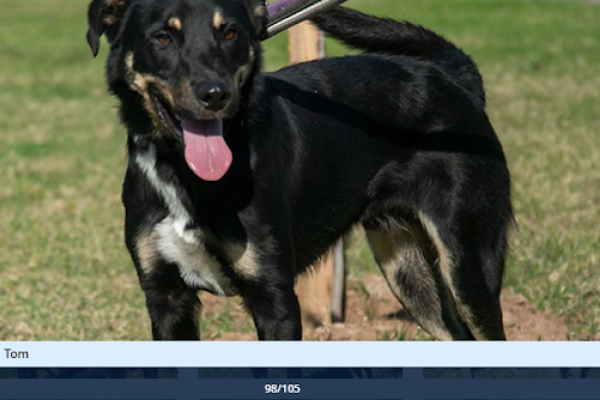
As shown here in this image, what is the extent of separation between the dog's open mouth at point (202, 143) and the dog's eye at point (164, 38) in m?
0.22

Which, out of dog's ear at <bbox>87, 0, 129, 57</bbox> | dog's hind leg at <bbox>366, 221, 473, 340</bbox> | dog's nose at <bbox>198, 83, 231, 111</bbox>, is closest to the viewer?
dog's nose at <bbox>198, 83, 231, 111</bbox>

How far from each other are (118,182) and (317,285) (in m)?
3.92

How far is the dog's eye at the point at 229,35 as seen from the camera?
4.14 metres

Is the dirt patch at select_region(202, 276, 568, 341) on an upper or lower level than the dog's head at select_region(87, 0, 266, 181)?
lower

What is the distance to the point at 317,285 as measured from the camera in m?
6.06

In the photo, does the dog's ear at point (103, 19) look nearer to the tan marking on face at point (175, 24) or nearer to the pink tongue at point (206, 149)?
the tan marking on face at point (175, 24)

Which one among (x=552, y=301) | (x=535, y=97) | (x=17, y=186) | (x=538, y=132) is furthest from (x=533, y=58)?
(x=552, y=301)

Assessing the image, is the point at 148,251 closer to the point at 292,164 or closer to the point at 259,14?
the point at 292,164

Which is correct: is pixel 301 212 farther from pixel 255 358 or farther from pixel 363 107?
pixel 255 358

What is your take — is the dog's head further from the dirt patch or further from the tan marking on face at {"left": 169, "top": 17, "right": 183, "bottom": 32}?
the dirt patch

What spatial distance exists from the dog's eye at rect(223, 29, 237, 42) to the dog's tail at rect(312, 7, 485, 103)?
3.40 ft

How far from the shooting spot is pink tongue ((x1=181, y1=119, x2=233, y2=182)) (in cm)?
399
